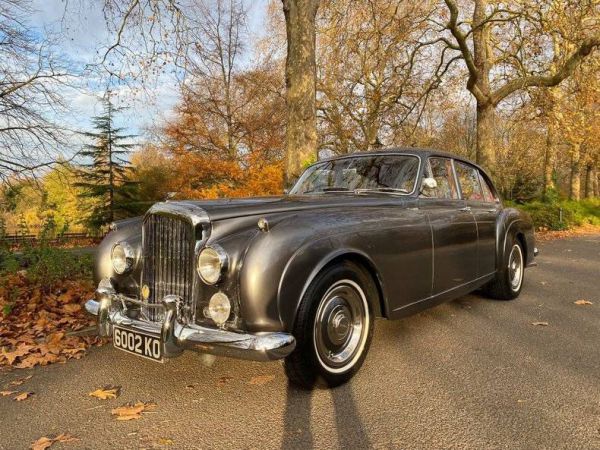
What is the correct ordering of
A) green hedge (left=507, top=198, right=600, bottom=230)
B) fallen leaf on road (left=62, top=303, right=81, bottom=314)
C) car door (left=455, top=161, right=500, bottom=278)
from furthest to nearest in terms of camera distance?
green hedge (left=507, top=198, right=600, bottom=230) → fallen leaf on road (left=62, top=303, right=81, bottom=314) → car door (left=455, top=161, right=500, bottom=278)

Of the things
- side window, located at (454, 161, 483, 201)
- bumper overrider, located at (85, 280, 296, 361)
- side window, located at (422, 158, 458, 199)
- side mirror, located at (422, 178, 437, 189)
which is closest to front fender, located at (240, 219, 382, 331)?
bumper overrider, located at (85, 280, 296, 361)

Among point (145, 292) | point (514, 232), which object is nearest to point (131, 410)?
point (145, 292)

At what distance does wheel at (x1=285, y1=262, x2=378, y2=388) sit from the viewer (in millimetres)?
2932

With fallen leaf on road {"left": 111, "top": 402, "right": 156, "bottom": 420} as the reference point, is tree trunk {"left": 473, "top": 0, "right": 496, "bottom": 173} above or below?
above

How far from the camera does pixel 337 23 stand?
39.5 ft

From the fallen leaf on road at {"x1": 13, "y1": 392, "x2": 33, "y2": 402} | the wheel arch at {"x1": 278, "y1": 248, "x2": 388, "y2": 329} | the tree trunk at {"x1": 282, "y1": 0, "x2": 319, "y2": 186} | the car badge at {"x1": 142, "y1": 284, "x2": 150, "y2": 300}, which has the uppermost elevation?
the tree trunk at {"x1": 282, "y1": 0, "x2": 319, "y2": 186}

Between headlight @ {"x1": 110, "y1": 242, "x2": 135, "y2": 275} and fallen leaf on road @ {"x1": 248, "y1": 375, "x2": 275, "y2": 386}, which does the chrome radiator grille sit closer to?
headlight @ {"x1": 110, "y1": 242, "x2": 135, "y2": 275}

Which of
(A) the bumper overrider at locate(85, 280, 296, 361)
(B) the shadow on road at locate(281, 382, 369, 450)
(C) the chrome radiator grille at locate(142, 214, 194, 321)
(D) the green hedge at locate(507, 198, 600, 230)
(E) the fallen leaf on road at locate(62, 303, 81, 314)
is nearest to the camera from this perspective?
(B) the shadow on road at locate(281, 382, 369, 450)

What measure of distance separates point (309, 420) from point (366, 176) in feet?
7.89

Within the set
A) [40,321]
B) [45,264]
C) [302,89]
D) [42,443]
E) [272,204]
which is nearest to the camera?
[42,443]

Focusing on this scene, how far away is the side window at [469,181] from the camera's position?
197 inches

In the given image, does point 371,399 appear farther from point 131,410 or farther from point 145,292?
point 145,292

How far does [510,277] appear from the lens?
566 cm

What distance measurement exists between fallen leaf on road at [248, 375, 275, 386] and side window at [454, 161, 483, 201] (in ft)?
9.54
